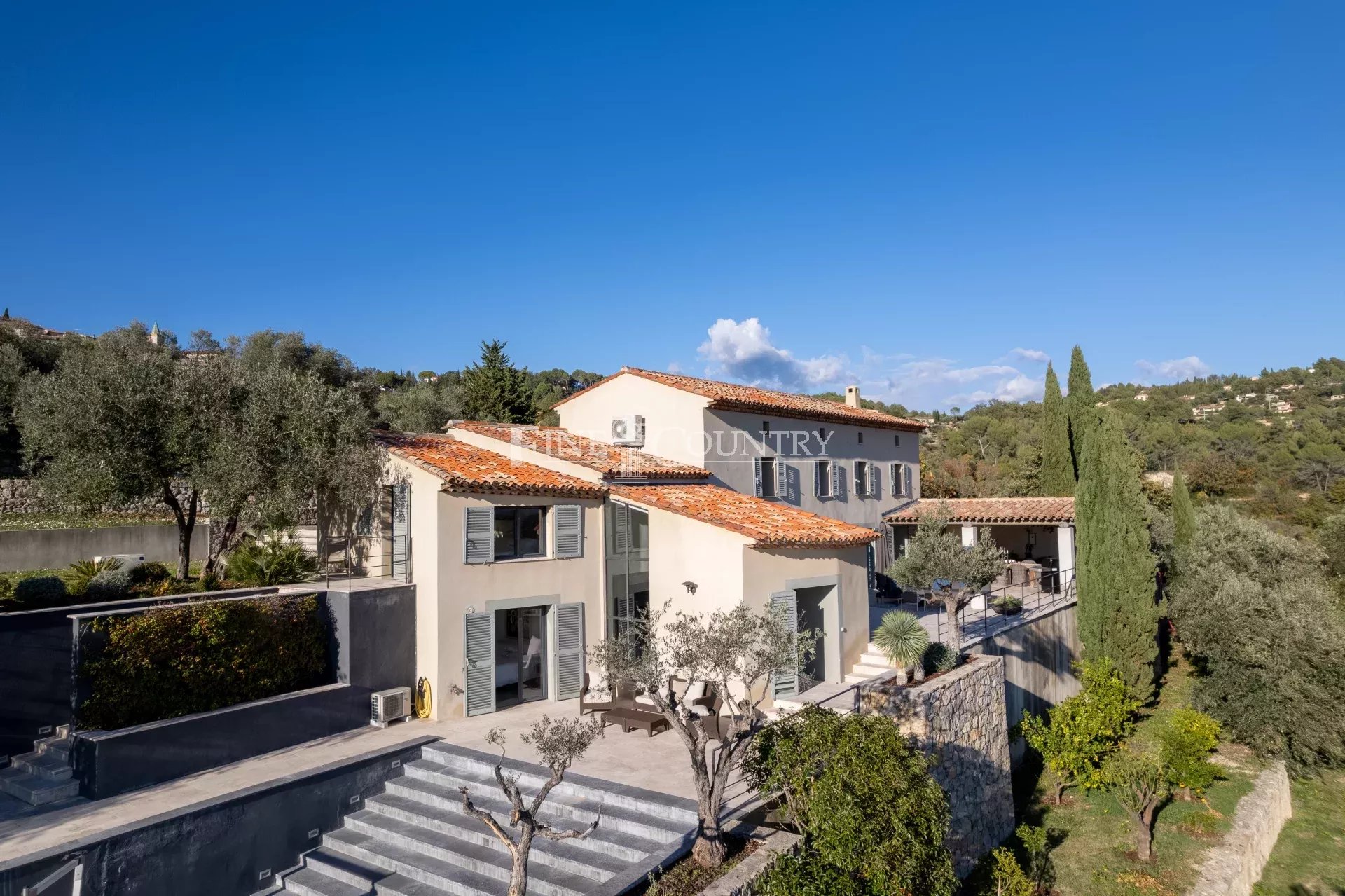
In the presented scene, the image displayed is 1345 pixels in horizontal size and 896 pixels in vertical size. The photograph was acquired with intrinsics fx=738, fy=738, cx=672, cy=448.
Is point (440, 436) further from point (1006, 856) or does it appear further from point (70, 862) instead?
point (1006, 856)

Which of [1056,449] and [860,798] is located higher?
[1056,449]

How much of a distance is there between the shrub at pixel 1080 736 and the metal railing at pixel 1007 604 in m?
2.28

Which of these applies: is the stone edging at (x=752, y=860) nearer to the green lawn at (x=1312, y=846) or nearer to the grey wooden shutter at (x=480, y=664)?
the grey wooden shutter at (x=480, y=664)

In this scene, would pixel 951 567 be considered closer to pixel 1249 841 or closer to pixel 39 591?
pixel 1249 841

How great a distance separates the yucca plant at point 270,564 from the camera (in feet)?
51.0

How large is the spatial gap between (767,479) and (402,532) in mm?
10941

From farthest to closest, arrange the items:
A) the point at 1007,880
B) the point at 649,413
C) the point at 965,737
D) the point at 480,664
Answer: the point at 649,413
the point at 480,664
the point at 965,737
the point at 1007,880

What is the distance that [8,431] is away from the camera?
27797 mm

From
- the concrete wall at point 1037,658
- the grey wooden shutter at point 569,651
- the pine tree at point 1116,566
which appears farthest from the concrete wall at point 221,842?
the pine tree at point 1116,566

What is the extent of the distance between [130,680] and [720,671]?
930 cm

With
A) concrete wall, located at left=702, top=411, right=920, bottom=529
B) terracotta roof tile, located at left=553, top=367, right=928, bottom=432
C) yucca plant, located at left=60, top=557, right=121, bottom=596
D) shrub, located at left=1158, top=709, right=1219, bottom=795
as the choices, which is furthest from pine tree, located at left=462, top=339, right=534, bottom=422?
shrub, located at left=1158, top=709, right=1219, bottom=795

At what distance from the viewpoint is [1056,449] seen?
113ft

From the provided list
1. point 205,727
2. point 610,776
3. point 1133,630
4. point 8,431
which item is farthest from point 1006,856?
point 8,431

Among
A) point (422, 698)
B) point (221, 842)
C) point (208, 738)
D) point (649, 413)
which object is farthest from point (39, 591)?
point (649, 413)
